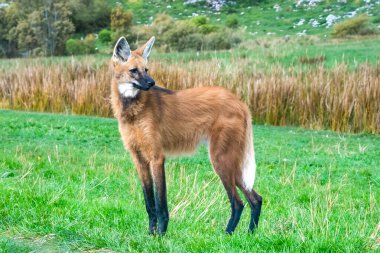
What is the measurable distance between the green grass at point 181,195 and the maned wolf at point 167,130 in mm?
260

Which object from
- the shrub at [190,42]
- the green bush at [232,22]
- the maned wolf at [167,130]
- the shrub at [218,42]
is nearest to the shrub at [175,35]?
the shrub at [190,42]

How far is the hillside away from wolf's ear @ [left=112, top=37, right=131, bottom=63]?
94.0 feet

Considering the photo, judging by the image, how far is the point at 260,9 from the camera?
3934 centimetres

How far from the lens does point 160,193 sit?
3.96m

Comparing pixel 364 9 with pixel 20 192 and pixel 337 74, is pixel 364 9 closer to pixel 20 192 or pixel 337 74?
pixel 337 74

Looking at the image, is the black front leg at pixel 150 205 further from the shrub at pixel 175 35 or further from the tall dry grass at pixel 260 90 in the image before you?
the shrub at pixel 175 35

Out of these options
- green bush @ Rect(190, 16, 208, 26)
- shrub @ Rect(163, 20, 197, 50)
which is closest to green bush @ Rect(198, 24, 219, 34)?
green bush @ Rect(190, 16, 208, 26)

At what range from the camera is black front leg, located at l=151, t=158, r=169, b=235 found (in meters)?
3.91

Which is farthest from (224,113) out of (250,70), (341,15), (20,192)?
(341,15)

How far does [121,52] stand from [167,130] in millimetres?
598

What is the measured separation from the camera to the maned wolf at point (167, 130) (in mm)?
3961

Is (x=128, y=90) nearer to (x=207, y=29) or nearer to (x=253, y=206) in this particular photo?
(x=253, y=206)

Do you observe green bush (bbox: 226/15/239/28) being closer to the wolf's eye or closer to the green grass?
the green grass

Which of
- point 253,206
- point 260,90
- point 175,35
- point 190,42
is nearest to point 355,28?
point 190,42
